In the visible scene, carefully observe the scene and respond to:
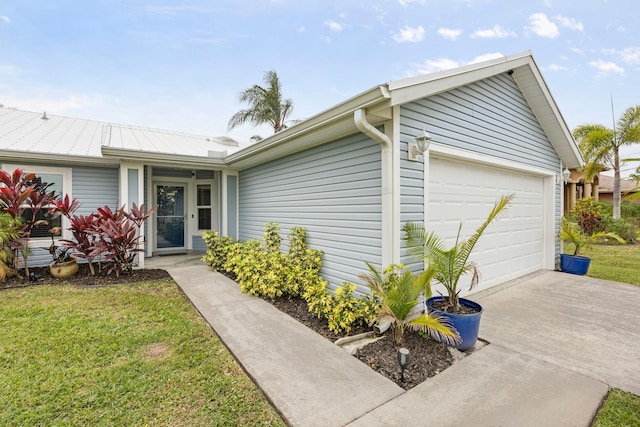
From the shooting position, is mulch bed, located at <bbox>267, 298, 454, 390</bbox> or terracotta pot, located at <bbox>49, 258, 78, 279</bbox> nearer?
mulch bed, located at <bbox>267, 298, 454, 390</bbox>

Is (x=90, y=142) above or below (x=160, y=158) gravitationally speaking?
above

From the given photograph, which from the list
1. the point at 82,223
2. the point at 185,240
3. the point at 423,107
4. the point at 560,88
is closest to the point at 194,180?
the point at 185,240

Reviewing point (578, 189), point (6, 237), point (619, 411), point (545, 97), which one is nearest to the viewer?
point (619, 411)

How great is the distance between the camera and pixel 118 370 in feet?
8.46

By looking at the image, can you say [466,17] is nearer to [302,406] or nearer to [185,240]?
[302,406]

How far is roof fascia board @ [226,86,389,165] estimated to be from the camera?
2980 millimetres

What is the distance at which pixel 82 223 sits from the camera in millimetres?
5715

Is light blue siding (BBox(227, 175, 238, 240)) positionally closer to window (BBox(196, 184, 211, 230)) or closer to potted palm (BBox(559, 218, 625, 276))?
window (BBox(196, 184, 211, 230))

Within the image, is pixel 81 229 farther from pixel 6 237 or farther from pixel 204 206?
pixel 204 206

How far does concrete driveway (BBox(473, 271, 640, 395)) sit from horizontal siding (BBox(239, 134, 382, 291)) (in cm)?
185

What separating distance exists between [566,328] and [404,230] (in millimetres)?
2391

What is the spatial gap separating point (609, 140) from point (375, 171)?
13.7 metres

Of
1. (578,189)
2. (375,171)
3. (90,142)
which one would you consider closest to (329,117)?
(375,171)

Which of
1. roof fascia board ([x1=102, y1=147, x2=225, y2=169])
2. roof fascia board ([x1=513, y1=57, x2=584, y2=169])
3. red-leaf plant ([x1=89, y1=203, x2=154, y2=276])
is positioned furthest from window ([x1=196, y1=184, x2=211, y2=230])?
roof fascia board ([x1=513, y1=57, x2=584, y2=169])
